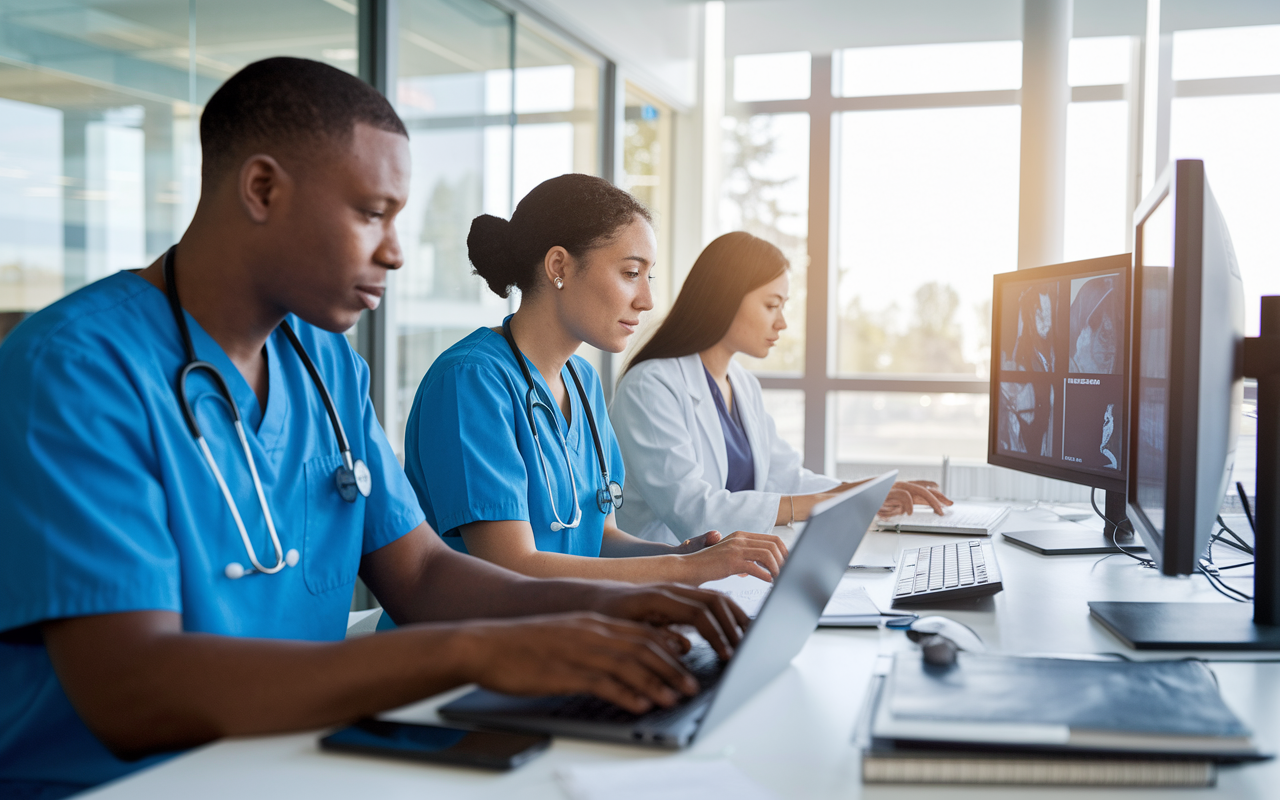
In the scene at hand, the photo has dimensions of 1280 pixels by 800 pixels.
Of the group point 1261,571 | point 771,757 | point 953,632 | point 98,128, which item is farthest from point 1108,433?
point 98,128

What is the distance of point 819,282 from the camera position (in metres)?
4.81

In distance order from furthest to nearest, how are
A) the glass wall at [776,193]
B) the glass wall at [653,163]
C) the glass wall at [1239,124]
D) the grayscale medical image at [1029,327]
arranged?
the glass wall at [776,193] < the glass wall at [653,163] < the glass wall at [1239,124] < the grayscale medical image at [1029,327]

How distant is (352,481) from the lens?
1092 millimetres

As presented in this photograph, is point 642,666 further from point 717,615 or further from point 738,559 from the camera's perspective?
point 738,559

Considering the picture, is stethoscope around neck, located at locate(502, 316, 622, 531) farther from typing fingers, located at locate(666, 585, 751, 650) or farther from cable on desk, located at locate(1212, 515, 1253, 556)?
cable on desk, located at locate(1212, 515, 1253, 556)

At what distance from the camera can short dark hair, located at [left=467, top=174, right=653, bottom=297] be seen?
1646 mm

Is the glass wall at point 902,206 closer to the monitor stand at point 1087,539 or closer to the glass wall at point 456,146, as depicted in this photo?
the glass wall at point 456,146

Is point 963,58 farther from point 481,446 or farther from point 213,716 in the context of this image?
point 213,716

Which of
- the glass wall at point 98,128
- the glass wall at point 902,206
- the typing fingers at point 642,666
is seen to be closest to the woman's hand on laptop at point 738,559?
the typing fingers at point 642,666

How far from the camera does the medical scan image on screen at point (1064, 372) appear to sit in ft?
5.19

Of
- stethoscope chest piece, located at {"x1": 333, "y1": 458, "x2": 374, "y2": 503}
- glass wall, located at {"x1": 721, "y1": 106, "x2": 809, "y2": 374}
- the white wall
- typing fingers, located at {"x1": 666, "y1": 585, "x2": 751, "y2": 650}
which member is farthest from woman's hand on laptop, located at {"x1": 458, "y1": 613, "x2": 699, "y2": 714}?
glass wall, located at {"x1": 721, "y1": 106, "x2": 809, "y2": 374}

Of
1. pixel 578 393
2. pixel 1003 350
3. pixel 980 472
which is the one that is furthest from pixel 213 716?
pixel 980 472

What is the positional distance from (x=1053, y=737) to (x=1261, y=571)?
614 millimetres

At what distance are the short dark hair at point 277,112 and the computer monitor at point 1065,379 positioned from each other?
123 centimetres
